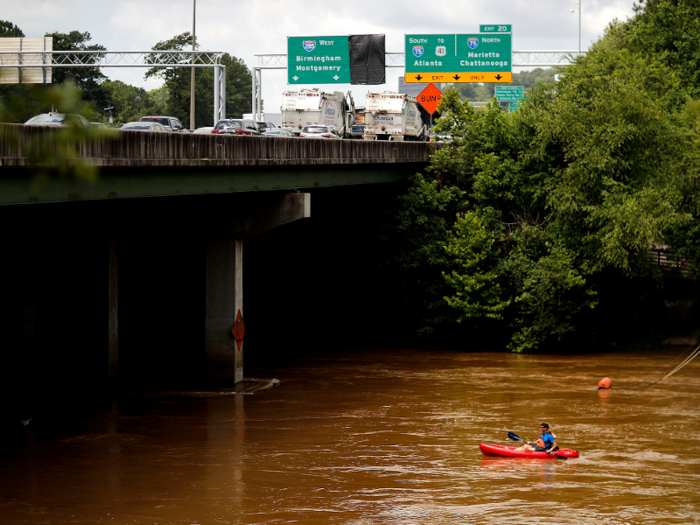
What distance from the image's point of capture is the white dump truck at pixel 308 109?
45.9 metres

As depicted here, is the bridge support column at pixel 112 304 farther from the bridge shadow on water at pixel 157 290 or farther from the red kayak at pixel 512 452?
the red kayak at pixel 512 452

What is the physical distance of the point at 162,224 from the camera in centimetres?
3203

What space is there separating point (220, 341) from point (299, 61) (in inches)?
967

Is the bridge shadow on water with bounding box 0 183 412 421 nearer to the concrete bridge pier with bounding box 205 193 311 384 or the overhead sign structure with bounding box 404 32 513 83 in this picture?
the concrete bridge pier with bounding box 205 193 311 384

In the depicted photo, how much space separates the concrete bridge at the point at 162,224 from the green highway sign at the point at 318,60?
12.1 meters

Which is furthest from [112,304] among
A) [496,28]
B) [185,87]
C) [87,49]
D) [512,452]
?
[185,87]

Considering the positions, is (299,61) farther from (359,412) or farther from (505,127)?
(359,412)

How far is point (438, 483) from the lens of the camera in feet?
51.7

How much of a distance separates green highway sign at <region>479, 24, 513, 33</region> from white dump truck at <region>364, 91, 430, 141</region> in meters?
5.56

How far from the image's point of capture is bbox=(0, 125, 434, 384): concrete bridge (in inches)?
796

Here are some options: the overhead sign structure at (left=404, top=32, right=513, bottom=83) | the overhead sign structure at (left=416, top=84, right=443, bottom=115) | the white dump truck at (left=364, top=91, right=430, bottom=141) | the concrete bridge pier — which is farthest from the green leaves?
the white dump truck at (left=364, top=91, right=430, bottom=141)

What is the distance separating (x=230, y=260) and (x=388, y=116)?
23725 millimetres

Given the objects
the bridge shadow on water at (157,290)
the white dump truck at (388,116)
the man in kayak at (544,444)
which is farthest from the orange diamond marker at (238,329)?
the white dump truck at (388,116)

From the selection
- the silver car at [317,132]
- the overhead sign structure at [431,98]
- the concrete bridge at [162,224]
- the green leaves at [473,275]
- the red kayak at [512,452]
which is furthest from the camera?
the silver car at [317,132]
